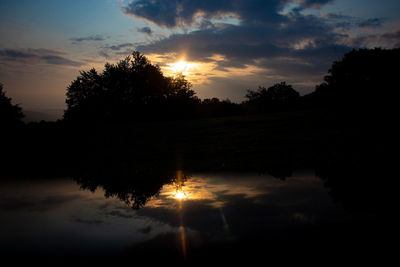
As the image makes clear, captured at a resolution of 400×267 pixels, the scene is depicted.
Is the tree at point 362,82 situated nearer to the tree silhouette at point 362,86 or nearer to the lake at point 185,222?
the tree silhouette at point 362,86

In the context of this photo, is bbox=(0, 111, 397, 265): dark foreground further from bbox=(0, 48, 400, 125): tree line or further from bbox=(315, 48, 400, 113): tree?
bbox=(0, 48, 400, 125): tree line

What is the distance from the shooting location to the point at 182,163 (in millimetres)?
13648

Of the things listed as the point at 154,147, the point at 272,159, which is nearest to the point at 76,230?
the point at 272,159

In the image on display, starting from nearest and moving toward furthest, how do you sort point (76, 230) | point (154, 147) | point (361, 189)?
point (76, 230) → point (361, 189) → point (154, 147)

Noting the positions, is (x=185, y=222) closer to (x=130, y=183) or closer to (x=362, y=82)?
(x=130, y=183)

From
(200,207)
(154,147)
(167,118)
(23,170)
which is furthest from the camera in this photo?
(167,118)

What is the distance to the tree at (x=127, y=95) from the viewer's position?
195 ft

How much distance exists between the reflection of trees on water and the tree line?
2862 cm

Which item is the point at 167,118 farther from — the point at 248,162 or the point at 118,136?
the point at 248,162

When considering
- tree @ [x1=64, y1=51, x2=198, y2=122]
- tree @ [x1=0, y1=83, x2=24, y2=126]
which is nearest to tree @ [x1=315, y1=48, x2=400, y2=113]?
tree @ [x1=64, y1=51, x2=198, y2=122]

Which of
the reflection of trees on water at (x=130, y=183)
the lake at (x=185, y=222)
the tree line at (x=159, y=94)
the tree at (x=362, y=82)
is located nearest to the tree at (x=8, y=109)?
the tree line at (x=159, y=94)

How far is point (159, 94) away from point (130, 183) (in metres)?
57.4

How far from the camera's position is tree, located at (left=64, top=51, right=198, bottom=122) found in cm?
5956

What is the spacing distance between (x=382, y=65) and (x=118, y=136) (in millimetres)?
35339
